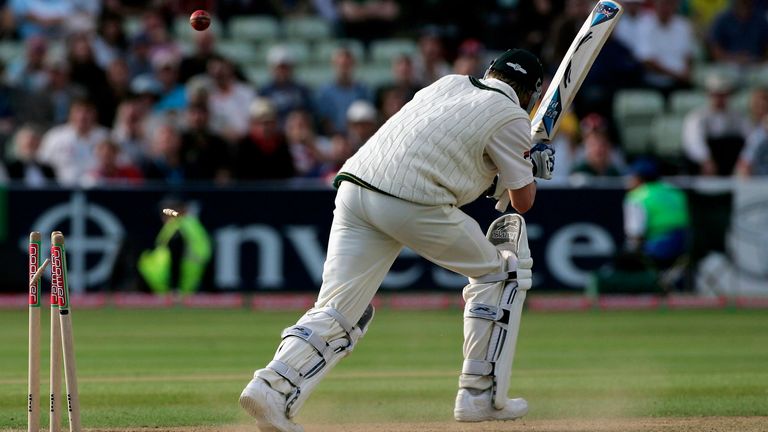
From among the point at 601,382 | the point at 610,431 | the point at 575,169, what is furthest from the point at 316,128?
the point at 610,431

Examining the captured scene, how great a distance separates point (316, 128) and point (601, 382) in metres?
8.88

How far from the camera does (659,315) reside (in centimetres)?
1402

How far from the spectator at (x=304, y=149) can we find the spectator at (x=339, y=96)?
0.93m

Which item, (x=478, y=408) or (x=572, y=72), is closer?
(x=478, y=408)

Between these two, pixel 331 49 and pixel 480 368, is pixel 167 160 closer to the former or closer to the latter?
pixel 331 49

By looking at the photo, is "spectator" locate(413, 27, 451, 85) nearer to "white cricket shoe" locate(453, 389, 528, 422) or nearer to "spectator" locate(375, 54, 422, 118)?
"spectator" locate(375, 54, 422, 118)

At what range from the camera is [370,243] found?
6.32m

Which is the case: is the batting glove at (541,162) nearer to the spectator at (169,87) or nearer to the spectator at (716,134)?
the spectator at (716,134)

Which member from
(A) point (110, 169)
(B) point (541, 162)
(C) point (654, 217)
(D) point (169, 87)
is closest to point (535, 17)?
(C) point (654, 217)

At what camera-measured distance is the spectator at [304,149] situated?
15820 millimetres

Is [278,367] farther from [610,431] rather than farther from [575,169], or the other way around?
[575,169]

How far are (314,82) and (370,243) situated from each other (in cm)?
1194

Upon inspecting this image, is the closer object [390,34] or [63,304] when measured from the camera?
[63,304]

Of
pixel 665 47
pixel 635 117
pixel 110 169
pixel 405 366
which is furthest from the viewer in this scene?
pixel 665 47
